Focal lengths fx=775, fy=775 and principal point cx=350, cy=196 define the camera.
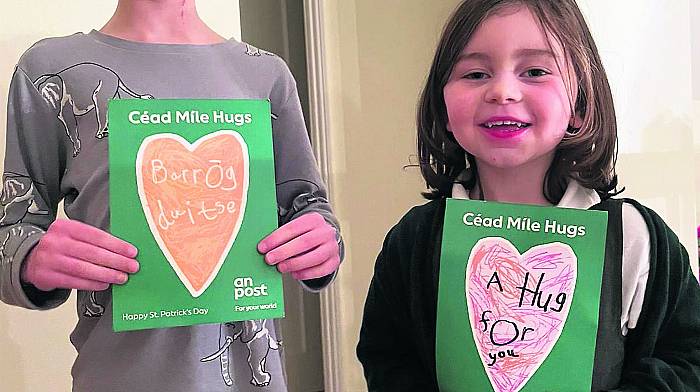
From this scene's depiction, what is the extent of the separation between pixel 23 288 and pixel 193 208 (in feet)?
0.69

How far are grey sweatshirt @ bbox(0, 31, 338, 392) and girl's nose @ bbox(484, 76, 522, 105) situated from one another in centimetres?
27

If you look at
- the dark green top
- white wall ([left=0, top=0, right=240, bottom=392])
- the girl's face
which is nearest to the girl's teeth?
the girl's face

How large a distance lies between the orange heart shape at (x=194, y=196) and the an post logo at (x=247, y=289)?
0.03 meters

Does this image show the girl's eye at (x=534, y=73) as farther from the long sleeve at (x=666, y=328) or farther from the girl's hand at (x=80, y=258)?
the girl's hand at (x=80, y=258)

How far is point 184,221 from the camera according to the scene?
0.84m

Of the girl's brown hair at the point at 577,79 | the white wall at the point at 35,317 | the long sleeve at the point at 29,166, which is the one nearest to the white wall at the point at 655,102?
the girl's brown hair at the point at 577,79

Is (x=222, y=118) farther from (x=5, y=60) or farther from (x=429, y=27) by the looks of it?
(x=429, y=27)

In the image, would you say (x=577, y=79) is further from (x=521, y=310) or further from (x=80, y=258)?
(x=80, y=258)

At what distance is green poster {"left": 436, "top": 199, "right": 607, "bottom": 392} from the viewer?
812 millimetres

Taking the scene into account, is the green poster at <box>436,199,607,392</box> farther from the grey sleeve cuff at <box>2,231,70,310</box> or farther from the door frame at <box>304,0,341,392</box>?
the door frame at <box>304,0,341,392</box>

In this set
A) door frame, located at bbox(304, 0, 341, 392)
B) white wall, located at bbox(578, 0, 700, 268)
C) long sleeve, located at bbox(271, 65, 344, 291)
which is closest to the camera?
long sleeve, located at bbox(271, 65, 344, 291)

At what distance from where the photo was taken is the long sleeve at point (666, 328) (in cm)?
82

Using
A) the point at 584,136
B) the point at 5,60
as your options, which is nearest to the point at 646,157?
the point at 584,136

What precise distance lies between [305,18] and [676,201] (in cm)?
112
